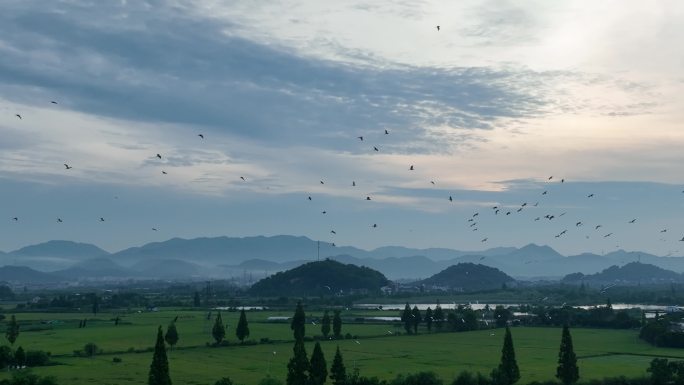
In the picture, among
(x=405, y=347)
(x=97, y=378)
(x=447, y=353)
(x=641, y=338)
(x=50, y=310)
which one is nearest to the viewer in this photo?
(x=97, y=378)

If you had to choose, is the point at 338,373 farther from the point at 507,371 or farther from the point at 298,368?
the point at 507,371

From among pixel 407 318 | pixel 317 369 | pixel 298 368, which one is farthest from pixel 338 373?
pixel 407 318

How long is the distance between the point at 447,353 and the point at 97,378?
1490 inches

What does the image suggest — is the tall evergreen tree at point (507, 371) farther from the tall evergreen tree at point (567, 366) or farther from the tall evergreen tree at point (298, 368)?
the tall evergreen tree at point (298, 368)

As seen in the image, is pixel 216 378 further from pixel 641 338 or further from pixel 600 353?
pixel 641 338

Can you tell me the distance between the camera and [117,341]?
89.8 meters

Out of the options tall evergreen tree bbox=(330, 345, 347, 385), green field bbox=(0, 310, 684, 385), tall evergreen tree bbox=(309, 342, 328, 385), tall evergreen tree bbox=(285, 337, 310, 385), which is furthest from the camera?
green field bbox=(0, 310, 684, 385)

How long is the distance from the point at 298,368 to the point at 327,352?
25860mm

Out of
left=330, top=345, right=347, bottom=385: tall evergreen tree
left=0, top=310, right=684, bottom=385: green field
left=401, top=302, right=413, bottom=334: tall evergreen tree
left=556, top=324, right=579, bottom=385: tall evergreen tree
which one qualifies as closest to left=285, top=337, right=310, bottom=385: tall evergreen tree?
left=330, top=345, right=347, bottom=385: tall evergreen tree

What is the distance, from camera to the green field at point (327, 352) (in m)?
65.2

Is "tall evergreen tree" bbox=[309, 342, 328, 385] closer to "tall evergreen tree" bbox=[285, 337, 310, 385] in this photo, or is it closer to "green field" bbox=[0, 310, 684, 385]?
"tall evergreen tree" bbox=[285, 337, 310, 385]

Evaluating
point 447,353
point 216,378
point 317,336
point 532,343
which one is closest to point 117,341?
point 317,336

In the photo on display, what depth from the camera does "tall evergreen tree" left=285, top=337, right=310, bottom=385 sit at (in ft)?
184

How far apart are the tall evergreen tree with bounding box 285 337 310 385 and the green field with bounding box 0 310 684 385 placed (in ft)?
16.9
